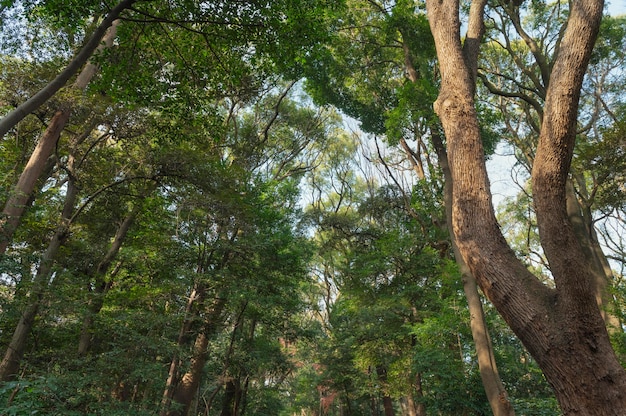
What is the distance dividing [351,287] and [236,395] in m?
5.05

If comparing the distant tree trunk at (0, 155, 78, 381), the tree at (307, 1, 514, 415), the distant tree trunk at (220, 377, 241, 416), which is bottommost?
the distant tree trunk at (220, 377, 241, 416)

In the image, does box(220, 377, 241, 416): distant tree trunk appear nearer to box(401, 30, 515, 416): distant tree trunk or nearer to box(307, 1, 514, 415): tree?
box(401, 30, 515, 416): distant tree trunk

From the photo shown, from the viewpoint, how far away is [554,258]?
2.18 meters

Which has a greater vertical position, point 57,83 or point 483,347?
point 57,83

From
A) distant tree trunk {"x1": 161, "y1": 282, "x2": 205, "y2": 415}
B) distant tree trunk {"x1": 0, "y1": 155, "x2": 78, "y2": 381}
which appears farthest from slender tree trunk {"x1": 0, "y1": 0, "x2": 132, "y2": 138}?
distant tree trunk {"x1": 161, "y1": 282, "x2": 205, "y2": 415}

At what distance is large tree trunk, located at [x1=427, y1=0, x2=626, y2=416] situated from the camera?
1.89 metres

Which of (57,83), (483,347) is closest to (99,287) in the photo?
(57,83)

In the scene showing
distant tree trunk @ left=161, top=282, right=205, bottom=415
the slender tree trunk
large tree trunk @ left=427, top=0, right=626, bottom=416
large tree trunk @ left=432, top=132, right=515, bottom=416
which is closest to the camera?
large tree trunk @ left=427, top=0, right=626, bottom=416

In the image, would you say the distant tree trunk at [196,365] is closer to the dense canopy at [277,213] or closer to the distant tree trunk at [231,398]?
the dense canopy at [277,213]

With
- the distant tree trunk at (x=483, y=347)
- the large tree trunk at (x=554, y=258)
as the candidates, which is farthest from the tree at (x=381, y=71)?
the large tree trunk at (x=554, y=258)

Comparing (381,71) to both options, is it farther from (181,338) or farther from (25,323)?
(25,323)

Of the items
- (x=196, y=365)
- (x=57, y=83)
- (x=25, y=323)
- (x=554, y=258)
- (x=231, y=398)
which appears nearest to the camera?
(x=554, y=258)

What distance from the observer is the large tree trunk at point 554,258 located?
189 centimetres

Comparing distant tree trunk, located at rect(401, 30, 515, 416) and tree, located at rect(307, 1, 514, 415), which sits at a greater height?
tree, located at rect(307, 1, 514, 415)
